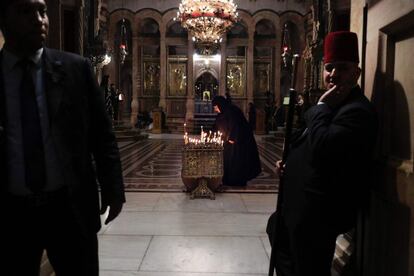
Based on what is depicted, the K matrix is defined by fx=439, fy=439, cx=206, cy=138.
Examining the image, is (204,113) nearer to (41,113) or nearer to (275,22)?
(275,22)

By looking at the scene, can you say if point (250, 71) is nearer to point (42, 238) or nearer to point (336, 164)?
point (336, 164)

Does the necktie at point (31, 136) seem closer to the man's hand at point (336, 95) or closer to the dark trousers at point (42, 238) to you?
the dark trousers at point (42, 238)

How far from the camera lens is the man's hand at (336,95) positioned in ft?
7.52

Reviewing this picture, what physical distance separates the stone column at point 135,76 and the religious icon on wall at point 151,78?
0.43 m

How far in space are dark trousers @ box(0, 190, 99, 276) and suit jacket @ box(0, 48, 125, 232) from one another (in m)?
0.06

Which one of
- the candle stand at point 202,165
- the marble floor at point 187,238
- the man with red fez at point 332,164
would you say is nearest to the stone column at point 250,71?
the candle stand at point 202,165

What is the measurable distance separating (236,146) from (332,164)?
5.54 meters

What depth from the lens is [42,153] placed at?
1755 mm

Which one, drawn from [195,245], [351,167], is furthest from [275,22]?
[351,167]

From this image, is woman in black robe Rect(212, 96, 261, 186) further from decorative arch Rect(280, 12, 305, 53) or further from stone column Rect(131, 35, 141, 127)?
stone column Rect(131, 35, 141, 127)

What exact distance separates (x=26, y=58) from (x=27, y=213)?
0.63 meters

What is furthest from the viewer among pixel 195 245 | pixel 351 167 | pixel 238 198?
pixel 238 198

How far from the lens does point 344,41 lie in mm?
2311

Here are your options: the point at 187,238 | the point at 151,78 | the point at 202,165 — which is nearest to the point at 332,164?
the point at 187,238
